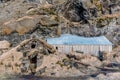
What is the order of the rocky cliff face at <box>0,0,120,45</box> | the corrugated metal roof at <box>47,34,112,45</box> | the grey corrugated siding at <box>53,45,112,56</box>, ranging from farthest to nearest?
the rocky cliff face at <box>0,0,120,45</box>
the corrugated metal roof at <box>47,34,112,45</box>
the grey corrugated siding at <box>53,45,112,56</box>

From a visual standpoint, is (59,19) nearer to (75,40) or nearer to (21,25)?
(21,25)

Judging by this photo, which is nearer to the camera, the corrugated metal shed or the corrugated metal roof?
the corrugated metal shed

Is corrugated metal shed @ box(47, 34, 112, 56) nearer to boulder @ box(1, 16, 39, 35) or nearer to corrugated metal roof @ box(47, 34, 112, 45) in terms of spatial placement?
corrugated metal roof @ box(47, 34, 112, 45)

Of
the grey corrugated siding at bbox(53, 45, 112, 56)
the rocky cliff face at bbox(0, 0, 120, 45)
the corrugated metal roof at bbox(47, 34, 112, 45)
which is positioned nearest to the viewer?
the grey corrugated siding at bbox(53, 45, 112, 56)

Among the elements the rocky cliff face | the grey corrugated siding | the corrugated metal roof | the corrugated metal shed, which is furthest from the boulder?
the grey corrugated siding

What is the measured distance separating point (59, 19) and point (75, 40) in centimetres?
863

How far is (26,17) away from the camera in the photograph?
70.9m

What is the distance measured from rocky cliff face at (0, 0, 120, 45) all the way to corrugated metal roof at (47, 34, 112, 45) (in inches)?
119

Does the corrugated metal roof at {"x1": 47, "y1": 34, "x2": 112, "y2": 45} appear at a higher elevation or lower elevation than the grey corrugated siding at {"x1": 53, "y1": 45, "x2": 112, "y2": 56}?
higher

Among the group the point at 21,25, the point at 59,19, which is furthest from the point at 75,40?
the point at 21,25

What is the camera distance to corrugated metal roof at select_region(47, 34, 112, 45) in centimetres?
6335

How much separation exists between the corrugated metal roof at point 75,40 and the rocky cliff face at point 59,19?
3013 millimetres

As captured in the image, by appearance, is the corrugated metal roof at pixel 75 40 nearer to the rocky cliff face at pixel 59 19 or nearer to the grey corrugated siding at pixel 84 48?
the grey corrugated siding at pixel 84 48

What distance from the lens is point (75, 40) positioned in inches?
2530
